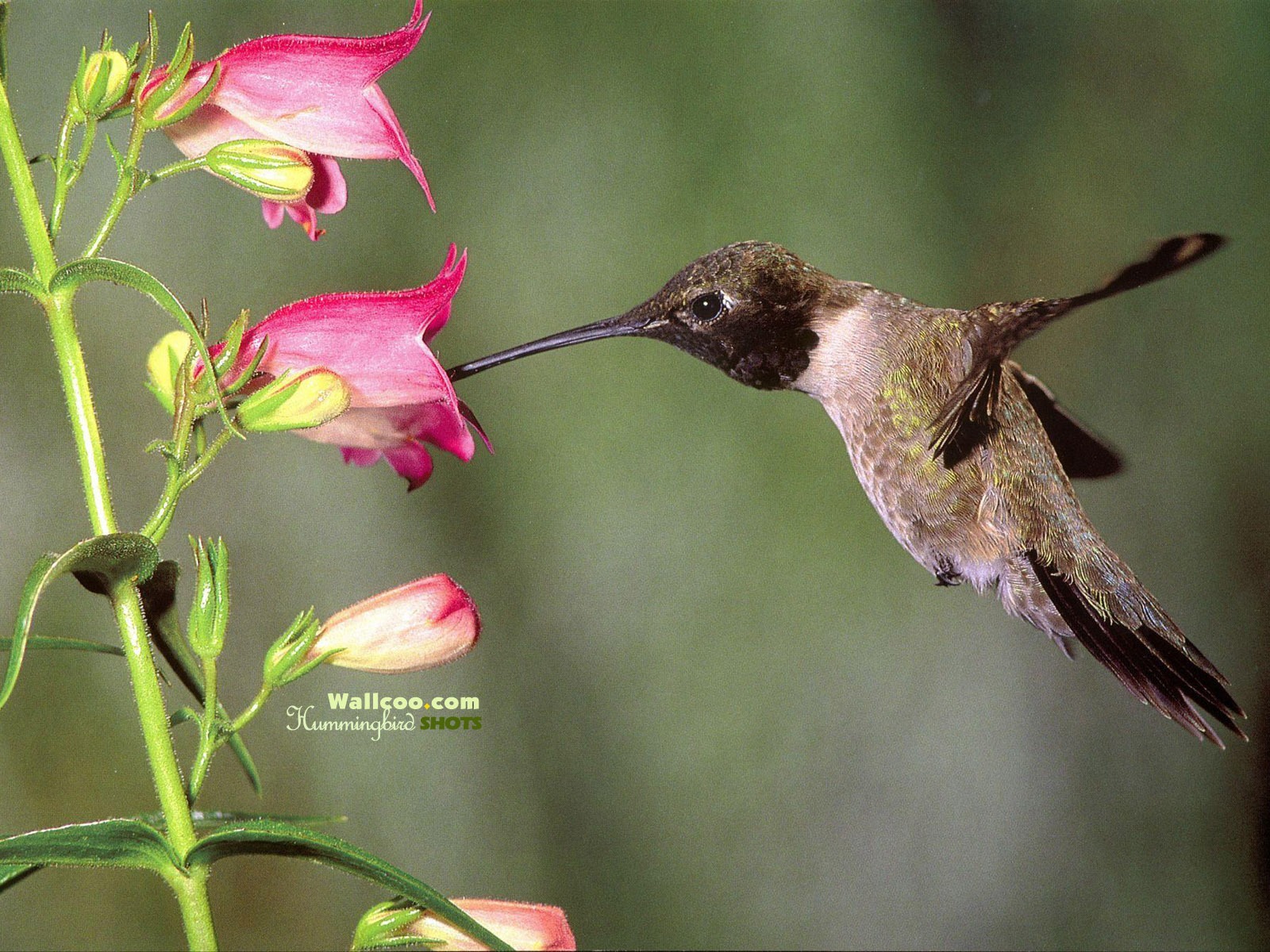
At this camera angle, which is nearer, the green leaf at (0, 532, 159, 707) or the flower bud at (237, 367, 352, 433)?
the green leaf at (0, 532, 159, 707)

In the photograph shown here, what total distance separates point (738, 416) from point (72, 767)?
1.96 feet

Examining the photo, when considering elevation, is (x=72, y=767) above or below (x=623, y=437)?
below

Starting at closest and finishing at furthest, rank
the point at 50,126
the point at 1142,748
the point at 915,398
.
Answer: the point at 915,398 → the point at 50,126 → the point at 1142,748

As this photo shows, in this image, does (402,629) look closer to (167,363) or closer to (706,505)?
(167,363)

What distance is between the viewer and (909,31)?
0.83 m

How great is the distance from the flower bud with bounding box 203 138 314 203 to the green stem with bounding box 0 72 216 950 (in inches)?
2.8

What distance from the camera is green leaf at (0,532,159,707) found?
31cm

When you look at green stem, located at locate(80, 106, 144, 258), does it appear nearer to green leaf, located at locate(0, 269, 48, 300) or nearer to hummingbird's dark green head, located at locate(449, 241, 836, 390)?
green leaf, located at locate(0, 269, 48, 300)

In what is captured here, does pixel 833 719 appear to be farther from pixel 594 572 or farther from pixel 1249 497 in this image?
pixel 1249 497

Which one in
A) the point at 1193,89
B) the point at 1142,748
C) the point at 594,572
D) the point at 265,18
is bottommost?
the point at 1142,748

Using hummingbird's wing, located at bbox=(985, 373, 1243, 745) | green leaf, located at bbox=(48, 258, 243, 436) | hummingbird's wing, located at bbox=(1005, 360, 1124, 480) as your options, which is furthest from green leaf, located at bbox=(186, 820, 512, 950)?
hummingbird's wing, located at bbox=(1005, 360, 1124, 480)

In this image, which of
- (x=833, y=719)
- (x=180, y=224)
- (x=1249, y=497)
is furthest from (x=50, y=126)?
(x=1249, y=497)

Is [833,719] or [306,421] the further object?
[833,719]

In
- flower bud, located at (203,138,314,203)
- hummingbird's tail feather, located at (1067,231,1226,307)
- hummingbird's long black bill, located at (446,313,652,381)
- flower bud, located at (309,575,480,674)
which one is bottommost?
flower bud, located at (309,575,480,674)
